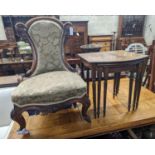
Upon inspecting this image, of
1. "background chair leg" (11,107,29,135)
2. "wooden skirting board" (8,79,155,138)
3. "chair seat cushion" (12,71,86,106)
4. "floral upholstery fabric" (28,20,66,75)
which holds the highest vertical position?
"floral upholstery fabric" (28,20,66,75)

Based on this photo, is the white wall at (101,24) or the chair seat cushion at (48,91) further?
the white wall at (101,24)

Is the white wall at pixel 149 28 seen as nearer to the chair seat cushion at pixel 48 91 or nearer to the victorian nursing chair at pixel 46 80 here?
the victorian nursing chair at pixel 46 80

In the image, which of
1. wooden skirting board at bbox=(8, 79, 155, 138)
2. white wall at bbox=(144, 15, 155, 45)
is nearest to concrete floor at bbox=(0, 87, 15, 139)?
wooden skirting board at bbox=(8, 79, 155, 138)

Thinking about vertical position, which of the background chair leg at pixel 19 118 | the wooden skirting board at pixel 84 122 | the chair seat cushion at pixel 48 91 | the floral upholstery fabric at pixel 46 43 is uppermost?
the floral upholstery fabric at pixel 46 43

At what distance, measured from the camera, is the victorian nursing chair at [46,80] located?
1.18 m

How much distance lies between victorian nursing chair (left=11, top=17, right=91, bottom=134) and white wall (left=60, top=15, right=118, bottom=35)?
3.06 m

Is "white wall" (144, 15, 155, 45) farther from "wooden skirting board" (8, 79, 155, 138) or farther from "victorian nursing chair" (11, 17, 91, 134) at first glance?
"victorian nursing chair" (11, 17, 91, 134)

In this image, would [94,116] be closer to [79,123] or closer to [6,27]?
[79,123]

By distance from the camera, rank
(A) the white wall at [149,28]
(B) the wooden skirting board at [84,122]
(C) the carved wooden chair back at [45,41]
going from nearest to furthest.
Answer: (B) the wooden skirting board at [84,122] < (C) the carved wooden chair back at [45,41] < (A) the white wall at [149,28]

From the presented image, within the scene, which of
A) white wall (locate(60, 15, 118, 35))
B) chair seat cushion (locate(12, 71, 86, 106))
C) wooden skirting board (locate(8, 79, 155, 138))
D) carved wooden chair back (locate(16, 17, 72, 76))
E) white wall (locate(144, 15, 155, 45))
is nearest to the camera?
chair seat cushion (locate(12, 71, 86, 106))

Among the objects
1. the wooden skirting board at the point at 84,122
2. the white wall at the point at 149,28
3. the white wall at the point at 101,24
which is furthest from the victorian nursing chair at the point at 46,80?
the white wall at the point at 149,28

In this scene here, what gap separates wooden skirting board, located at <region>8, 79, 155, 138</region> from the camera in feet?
4.33
